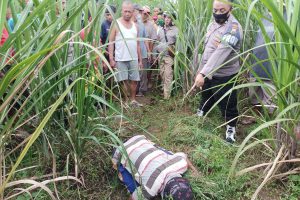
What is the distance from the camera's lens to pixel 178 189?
182 cm

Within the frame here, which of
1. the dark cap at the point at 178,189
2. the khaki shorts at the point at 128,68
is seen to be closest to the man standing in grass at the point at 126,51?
the khaki shorts at the point at 128,68

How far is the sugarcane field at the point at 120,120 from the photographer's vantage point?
51.9 inches

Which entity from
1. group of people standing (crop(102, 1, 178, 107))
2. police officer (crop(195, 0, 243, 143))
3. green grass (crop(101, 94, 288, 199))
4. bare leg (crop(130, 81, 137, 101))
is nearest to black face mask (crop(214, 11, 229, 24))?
police officer (crop(195, 0, 243, 143))

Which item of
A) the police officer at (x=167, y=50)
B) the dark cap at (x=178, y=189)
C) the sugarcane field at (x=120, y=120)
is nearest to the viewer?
the sugarcane field at (x=120, y=120)

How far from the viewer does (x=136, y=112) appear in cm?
338

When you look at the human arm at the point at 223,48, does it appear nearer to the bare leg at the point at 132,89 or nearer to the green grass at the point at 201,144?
the green grass at the point at 201,144

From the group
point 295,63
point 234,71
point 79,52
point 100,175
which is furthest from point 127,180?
point 234,71

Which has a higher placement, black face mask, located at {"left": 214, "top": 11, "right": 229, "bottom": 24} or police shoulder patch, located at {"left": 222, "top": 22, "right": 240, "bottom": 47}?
black face mask, located at {"left": 214, "top": 11, "right": 229, "bottom": 24}

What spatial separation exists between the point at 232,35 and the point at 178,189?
50.7 inches

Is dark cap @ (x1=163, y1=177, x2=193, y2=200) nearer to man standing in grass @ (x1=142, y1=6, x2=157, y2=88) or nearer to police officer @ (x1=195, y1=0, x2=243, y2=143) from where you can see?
police officer @ (x1=195, y1=0, x2=243, y2=143)

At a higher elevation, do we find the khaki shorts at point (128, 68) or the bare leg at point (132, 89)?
the khaki shorts at point (128, 68)

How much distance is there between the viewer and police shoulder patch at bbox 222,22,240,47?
2527mm

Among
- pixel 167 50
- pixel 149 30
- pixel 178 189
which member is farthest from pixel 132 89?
pixel 178 189

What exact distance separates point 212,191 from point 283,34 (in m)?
0.98
